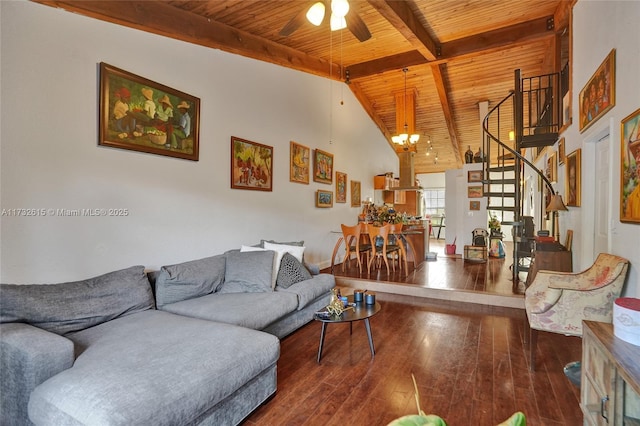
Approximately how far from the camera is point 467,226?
7438mm

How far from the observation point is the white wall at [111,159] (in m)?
2.14

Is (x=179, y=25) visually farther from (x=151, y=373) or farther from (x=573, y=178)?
(x=573, y=178)

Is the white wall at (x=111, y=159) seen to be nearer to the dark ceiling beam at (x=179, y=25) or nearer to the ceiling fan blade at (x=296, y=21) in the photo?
the dark ceiling beam at (x=179, y=25)

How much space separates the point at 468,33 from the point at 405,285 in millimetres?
4401

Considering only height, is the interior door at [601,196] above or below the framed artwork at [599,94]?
below

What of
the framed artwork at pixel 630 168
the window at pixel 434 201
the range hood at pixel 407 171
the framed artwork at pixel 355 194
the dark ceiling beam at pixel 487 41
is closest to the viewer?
the framed artwork at pixel 630 168

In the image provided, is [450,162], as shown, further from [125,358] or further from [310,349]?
[125,358]

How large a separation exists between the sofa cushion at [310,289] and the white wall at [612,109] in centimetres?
265

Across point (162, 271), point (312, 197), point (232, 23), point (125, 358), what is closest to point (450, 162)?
point (312, 197)

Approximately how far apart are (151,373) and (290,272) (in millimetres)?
2012

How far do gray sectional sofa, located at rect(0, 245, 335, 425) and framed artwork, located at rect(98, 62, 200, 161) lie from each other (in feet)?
3.83

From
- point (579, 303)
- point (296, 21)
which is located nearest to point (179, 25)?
point (296, 21)

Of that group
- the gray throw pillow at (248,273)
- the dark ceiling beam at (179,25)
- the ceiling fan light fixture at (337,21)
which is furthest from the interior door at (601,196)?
the dark ceiling beam at (179,25)

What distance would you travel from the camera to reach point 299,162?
516 centimetres
